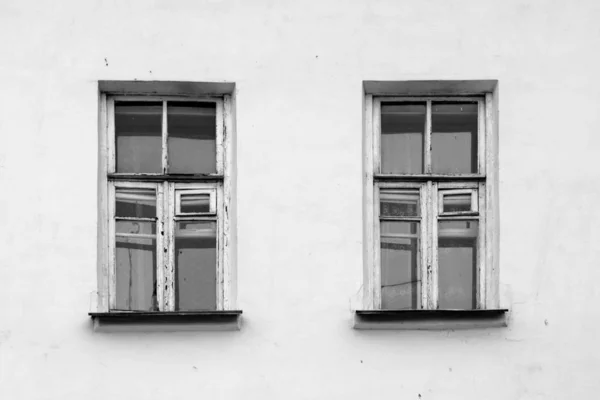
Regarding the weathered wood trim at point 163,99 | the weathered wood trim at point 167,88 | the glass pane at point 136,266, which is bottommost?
the glass pane at point 136,266

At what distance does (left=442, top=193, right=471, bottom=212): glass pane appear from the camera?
433 inches

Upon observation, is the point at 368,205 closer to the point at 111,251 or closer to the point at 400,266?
the point at 400,266

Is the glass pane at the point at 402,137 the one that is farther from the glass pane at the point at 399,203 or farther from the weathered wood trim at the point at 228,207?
the weathered wood trim at the point at 228,207

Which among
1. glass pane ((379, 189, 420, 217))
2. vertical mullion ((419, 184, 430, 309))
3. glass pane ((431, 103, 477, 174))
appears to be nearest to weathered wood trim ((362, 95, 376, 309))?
glass pane ((379, 189, 420, 217))

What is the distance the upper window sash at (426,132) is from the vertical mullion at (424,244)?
160 millimetres

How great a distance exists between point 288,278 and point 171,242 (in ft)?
2.97

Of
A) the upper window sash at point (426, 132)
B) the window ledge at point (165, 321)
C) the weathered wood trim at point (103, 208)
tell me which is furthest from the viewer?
the upper window sash at point (426, 132)

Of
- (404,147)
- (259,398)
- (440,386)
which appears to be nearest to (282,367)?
(259,398)

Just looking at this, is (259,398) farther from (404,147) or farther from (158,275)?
(404,147)

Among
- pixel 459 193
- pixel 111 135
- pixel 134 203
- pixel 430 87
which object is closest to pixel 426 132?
pixel 430 87

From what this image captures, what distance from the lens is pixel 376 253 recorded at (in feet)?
35.9

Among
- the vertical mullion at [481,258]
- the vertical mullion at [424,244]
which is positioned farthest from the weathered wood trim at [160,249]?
the vertical mullion at [481,258]

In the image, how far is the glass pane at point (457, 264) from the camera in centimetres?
1093

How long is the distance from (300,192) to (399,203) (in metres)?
0.77
